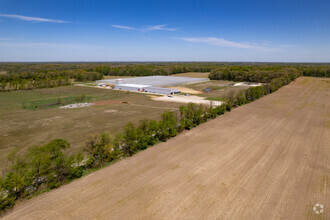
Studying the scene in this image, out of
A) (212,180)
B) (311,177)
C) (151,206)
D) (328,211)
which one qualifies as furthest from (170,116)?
(328,211)

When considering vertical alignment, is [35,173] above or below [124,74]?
below

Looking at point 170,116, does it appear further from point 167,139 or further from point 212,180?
point 212,180

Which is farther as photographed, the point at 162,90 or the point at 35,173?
the point at 162,90

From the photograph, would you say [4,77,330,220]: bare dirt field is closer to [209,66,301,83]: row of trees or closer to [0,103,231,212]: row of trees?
[0,103,231,212]: row of trees

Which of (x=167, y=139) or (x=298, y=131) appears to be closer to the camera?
(x=167, y=139)

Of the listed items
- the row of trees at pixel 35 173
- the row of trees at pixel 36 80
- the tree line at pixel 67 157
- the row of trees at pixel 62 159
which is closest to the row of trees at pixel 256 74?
the row of trees at pixel 36 80

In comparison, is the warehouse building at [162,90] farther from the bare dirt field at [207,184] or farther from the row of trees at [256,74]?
the row of trees at [256,74]

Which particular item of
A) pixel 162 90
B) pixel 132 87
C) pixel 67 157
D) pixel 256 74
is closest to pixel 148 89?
pixel 162 90

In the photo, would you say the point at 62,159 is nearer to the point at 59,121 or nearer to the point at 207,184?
the point at 207,184
